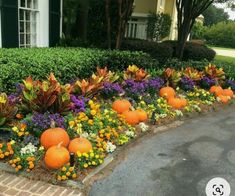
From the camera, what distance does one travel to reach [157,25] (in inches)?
824

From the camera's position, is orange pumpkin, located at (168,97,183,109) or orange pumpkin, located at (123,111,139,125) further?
orange pumpkin, located at (168,97,183,109)

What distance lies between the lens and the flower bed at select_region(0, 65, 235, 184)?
13.7 ft

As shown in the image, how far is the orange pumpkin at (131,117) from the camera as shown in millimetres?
5855

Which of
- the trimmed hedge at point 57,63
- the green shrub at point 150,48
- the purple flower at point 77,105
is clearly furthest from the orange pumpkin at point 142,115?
the green shrub at point 150,48

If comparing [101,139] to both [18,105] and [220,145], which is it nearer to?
[18,105]

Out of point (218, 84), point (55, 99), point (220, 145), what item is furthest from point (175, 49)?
point (55, 99)

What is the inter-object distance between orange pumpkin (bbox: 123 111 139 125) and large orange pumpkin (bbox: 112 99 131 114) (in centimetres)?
17

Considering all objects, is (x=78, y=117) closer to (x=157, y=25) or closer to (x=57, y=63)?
(x=57, y=63)

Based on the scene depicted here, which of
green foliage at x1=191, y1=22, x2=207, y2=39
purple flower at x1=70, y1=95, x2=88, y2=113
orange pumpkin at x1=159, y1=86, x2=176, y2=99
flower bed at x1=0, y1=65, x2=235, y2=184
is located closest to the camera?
flower bed at x1=0, y1=65, x2=235, y2=184

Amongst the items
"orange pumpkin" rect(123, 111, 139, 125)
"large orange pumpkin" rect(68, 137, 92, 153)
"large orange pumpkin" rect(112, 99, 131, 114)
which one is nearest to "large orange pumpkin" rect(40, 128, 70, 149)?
"large orange pumpkin" rect(68, 137, 92, 153)

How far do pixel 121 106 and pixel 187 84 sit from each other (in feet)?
9.56

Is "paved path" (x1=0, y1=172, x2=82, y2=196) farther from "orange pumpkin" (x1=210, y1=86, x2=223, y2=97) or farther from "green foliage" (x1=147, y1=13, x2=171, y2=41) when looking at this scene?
"green foliage" (x1=147, y1=13, x2=171, y2=41)

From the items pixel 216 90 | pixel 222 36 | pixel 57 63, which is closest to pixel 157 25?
pixel 216 90

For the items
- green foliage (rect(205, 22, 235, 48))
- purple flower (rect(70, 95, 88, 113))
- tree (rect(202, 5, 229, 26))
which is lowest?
green foliage (rect(205, 22, 235, 48))
